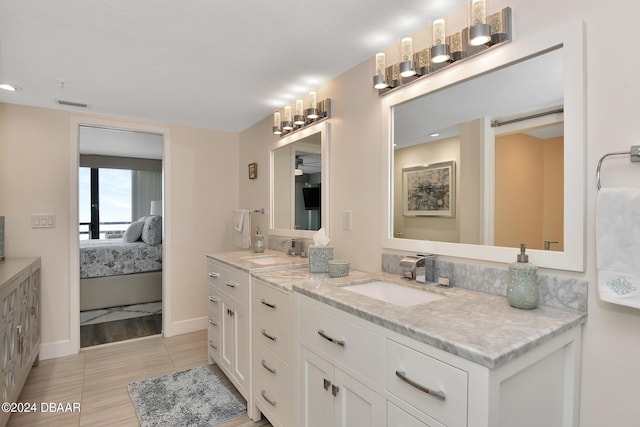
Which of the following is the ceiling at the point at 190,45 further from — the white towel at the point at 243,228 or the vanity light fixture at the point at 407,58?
the white towel at the point at 243,228

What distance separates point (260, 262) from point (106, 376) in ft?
5.05

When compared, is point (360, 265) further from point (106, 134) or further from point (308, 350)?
point (106, 134)

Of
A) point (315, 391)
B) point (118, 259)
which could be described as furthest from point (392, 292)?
point (118, 259)

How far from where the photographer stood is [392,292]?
1.69 m

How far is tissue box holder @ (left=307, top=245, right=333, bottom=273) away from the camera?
78.8 inches

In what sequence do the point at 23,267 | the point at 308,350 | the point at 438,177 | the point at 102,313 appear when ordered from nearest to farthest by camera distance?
the point at 308,350 < the point at 438,177 < the point at 23,267 < the point at 102,313

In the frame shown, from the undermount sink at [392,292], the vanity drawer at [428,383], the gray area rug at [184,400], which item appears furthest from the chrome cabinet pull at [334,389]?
the gray area rug at [184,400]

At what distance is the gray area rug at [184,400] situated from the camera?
2.03 meters

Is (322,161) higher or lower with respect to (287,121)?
lower

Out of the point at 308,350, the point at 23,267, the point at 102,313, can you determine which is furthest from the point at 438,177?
the point at 102,313

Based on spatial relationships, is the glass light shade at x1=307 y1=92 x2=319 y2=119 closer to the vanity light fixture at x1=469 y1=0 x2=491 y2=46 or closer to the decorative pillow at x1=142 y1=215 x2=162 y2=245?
the vanity light fixture at x1=469 y1=0 x2=491 y2=46

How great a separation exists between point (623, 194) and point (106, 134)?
17.3 feet

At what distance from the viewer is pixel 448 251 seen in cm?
157

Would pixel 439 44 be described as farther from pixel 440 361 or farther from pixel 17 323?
pixel 17 323
